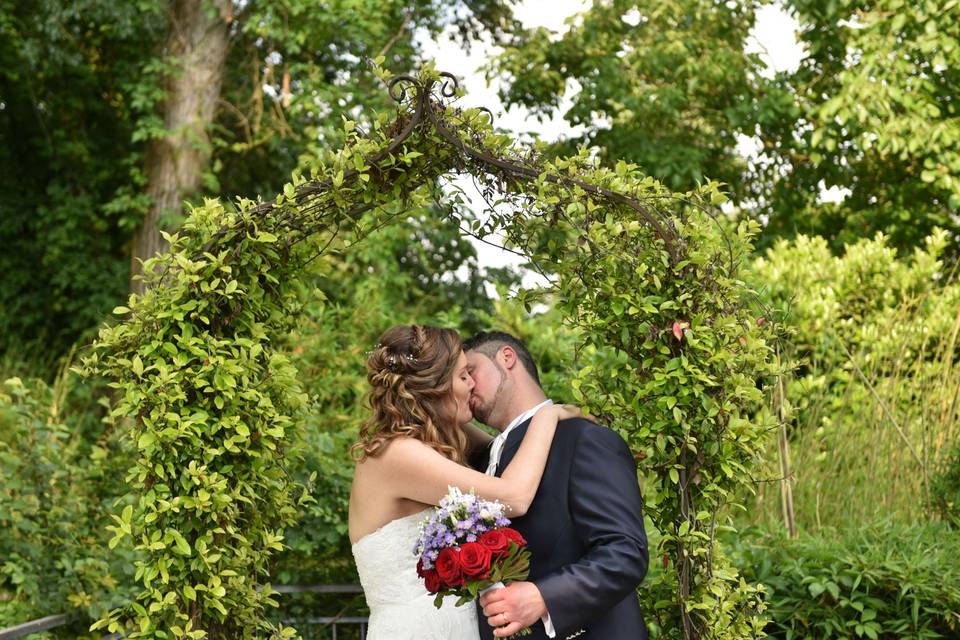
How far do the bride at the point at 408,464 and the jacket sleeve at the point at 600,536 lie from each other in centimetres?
19

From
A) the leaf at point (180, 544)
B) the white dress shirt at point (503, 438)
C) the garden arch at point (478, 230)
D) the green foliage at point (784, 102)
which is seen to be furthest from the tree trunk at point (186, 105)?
the white dress shirt at point (503, 438)

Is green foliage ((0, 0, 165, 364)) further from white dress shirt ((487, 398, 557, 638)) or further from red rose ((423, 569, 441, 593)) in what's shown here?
red rose ((423, 569, 441, 593))

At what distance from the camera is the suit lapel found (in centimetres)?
351

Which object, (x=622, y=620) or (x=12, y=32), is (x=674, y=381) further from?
(x=12, y=32)

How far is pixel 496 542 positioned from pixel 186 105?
29.7 ft

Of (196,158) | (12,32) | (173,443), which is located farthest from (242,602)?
(12,32)

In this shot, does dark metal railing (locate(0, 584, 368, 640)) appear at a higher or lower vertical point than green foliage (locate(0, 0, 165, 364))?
lower

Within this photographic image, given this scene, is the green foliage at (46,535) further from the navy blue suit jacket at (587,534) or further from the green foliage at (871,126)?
the green foliage at (871,126)

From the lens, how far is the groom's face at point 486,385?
3.64 m

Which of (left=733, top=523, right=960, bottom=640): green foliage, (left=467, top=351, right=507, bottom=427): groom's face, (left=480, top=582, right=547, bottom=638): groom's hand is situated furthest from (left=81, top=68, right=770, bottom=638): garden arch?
(left=733, top=523, right=960, bottom=640): green foliage

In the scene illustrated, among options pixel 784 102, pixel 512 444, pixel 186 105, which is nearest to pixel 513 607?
pixel 512 444

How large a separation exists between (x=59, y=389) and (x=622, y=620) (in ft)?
18.6

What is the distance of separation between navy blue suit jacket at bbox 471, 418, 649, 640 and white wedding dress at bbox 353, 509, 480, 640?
421mm

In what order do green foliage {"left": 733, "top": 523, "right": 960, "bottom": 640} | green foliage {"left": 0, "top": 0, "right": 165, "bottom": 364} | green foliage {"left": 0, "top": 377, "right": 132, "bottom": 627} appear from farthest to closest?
green foliage {"left": 0, "top": 0, "right": 165, "bottom": 364}, green foliage {"left": 0, "top": 377, "right": 132, "bottom": 627}, green foliage {"left": 733, "top": 523, "right": 960, "bottom": 640}
